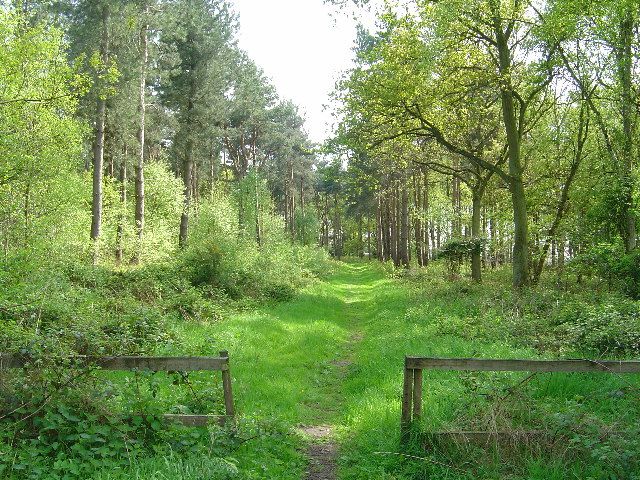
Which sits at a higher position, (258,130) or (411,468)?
(258,130)

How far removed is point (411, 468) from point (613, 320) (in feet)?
19.3

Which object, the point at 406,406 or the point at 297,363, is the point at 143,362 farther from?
the point at 297,363

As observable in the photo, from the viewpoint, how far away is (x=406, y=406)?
6.09m

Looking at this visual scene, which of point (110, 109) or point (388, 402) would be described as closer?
point (388, 402)

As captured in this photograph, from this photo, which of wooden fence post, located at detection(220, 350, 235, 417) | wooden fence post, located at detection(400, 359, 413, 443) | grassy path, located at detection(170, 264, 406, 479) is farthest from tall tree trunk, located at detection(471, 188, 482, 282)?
wooden fence post, located at detection(220, 350, 235, 417)

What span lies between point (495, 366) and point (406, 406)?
1.19 m

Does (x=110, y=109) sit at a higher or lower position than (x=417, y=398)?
higher

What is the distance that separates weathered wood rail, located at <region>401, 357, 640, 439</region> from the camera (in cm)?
566

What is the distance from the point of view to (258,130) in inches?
1812

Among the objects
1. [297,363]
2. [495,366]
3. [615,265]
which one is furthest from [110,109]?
[495,366]

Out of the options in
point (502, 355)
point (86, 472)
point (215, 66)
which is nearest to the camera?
point (86, 472)

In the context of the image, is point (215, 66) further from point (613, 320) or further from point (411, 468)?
point (411, 468)

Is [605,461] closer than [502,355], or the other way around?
[605,461]

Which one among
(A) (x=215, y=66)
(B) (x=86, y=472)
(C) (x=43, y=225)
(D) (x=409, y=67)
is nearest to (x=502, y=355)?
(B) (x=86, y=472)
